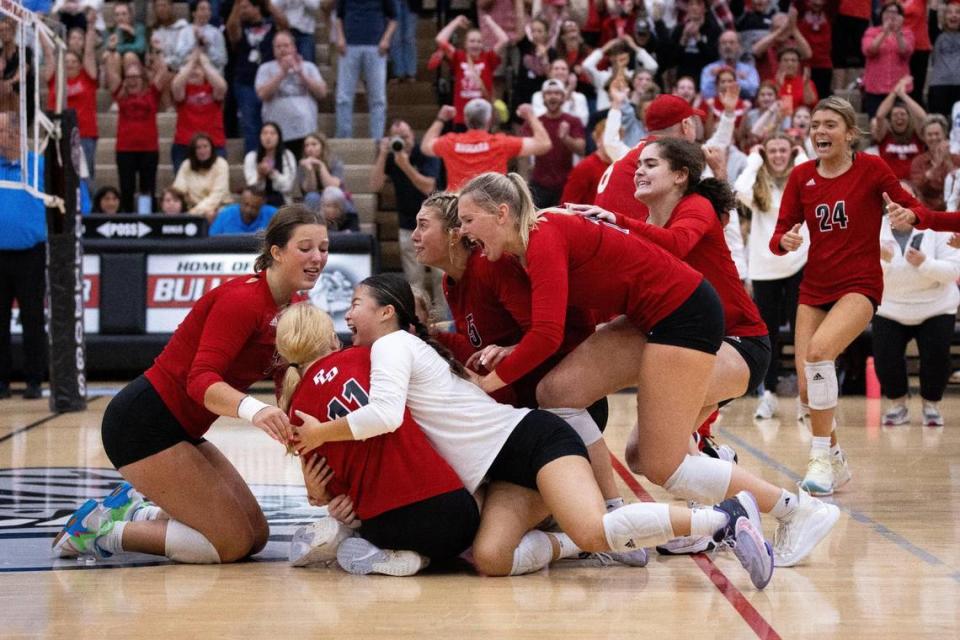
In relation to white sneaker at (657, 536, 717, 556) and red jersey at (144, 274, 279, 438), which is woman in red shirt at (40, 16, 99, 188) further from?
white sneaker at (657, 536, 717, 556)

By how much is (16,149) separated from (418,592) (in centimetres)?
619

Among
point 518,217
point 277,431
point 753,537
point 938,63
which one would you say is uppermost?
point 938,63

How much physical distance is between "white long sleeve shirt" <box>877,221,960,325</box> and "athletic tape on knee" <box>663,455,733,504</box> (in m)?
5.09

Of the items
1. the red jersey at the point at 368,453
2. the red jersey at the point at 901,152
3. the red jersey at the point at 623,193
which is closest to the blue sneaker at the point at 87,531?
the red jersey at the point at 368,453

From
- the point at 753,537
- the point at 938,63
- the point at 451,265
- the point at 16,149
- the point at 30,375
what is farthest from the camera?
the point at 938,63

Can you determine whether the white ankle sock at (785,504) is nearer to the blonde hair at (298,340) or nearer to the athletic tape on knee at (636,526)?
the athletic tape on knee at (636,526)

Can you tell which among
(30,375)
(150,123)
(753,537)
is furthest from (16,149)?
(753,537)

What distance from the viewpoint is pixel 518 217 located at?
482 cm

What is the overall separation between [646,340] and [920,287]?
526cm

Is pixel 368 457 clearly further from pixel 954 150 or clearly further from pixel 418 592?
pixel 954 150

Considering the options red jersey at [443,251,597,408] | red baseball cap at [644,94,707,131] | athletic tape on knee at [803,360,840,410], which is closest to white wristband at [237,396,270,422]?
red jersey at [443,251,597,408]

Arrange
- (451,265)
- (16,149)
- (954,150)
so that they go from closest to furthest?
1. (451,265)
2. (16,149)
3. (954,150)

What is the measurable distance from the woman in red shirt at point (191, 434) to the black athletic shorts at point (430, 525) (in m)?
0.64

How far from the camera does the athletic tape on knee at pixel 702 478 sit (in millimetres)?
4980
